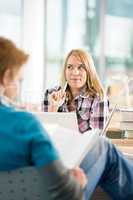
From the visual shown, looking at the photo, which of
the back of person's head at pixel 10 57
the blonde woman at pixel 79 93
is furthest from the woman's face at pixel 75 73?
the back of person's head at pixel 10 57

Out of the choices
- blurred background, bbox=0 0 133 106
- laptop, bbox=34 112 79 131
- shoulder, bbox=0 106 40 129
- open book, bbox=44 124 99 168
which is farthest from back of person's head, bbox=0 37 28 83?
blurred background, bbox=0 0 133 106

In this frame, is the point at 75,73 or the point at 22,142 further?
the point at 75,73

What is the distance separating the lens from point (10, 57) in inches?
44.4

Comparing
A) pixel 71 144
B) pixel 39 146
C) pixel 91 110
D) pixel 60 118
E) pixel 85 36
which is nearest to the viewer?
pixel 39 146

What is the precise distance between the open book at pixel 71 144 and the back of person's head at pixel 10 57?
0.25 metres

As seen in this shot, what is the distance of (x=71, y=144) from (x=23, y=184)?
9.8 inches

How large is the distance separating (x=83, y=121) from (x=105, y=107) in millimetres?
220

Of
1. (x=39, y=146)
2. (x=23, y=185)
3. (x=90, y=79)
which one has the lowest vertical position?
(x=23, y=185)

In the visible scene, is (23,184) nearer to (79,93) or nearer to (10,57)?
(10,57)

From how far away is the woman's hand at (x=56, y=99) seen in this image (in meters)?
2.43

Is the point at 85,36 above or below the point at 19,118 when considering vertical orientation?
above

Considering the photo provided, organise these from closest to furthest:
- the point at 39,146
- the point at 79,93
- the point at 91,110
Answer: the point at 39,146 < the point at 91,110 < the point at 79,93

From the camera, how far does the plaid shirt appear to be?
7.40 ft

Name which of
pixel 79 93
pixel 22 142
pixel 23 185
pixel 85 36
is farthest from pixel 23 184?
pixel 85 36
